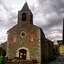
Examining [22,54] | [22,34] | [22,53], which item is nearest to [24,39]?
[22,34]

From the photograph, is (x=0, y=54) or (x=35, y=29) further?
(x=35, y=29)

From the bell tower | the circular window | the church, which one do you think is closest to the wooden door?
the church

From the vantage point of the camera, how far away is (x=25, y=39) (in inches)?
1073

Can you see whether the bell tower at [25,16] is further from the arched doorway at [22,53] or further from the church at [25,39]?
the arched doorway at [22,53]

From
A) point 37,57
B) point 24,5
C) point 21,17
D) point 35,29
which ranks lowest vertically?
point 37,57

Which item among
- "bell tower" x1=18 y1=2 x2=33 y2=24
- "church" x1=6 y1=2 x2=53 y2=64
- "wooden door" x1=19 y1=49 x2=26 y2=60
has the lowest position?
"wooden door" x1=19 y1=49 x2=26 y2=60

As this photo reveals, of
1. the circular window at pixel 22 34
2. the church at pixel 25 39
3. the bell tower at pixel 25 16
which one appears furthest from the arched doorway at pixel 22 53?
the bell tower at pixel 25 16

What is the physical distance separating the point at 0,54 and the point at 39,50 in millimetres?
17928

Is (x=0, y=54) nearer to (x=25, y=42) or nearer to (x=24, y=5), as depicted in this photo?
(x=25, y=42)

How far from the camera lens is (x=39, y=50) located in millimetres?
26406

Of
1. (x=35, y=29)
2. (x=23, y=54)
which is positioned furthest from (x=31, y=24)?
(x=23, y=54)

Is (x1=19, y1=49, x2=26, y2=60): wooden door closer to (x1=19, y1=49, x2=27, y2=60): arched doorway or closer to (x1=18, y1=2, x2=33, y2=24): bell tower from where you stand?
Result: (x1=19, y1=49, x2=27, y2=60): arched doorway

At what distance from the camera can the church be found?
26672 millimetres

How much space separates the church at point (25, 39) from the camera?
26.7 m
